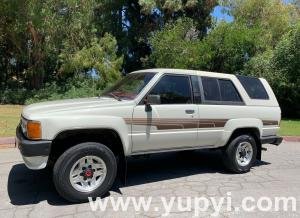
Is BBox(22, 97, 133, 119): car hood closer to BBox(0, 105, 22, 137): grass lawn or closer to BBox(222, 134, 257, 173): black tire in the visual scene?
BBox(222, 134, 257, 173): black tire

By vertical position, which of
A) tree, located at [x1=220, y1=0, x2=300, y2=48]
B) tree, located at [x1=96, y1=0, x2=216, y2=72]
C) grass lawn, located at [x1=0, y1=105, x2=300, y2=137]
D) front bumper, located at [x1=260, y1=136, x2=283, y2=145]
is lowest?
grass lawn, located at [x1=0, y1=105, x2=300, y2=137]

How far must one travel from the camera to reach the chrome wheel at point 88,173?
19.6 ft

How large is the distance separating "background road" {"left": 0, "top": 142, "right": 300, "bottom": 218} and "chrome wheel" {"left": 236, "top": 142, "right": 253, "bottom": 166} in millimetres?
249

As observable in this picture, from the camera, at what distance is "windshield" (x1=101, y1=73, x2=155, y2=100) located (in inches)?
264

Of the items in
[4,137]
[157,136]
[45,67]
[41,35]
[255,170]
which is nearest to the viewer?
[157,136]

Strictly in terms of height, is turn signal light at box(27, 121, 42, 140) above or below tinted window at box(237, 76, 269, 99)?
below

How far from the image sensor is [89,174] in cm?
607

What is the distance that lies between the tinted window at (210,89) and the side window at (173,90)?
0.37 meters

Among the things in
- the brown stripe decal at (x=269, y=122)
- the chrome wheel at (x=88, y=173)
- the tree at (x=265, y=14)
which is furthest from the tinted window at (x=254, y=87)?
the tree at (x=265, y=14)

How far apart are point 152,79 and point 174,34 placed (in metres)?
15.0

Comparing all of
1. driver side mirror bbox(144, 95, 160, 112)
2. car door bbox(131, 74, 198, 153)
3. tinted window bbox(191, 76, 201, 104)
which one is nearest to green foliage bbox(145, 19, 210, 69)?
tinted window bbox(191, 76, 201, 104)

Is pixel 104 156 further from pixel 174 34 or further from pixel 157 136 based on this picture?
pixel 174 34

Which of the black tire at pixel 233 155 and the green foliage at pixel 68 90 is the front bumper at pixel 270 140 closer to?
the black tire at pixel 233 155

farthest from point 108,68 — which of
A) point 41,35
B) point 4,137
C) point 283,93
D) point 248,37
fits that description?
point 4,137
